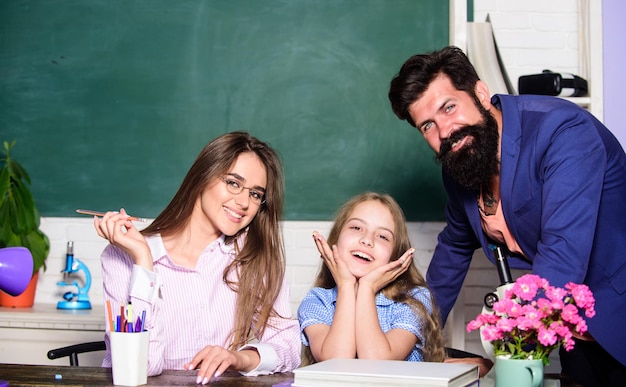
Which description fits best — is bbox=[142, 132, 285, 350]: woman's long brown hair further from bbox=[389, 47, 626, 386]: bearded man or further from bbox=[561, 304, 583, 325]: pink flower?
bbox=[561, 304, 583, 325]: pink flower

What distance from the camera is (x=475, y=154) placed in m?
2.07

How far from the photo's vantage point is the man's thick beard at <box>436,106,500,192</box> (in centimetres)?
208

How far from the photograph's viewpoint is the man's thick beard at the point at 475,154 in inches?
82.0

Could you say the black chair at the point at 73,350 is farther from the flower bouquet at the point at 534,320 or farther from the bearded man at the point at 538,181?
the flower bouquet at the point at 534,320

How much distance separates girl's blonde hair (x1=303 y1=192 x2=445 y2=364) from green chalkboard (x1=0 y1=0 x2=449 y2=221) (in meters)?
0.88

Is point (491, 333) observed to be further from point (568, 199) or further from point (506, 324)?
point (568, 199)

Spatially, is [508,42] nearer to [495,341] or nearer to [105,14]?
[105,14]

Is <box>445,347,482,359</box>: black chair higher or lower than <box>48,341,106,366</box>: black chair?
lower

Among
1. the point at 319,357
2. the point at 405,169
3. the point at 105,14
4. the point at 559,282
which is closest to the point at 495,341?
the point at 559,282

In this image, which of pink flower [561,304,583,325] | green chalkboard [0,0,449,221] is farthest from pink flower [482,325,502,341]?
green chalkboard [0,0,449,221]

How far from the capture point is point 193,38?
322 centimetres

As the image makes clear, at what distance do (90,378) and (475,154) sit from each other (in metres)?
1.17

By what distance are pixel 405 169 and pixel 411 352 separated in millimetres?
1185

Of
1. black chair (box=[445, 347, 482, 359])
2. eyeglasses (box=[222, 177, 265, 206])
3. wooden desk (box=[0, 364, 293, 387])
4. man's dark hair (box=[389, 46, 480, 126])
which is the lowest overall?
black chair (box=[445, 347, 482, 359])
